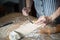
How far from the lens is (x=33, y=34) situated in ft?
2.73

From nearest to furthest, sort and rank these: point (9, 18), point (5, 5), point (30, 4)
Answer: point (9, 18) < point (30, 4) < point (5, 5)

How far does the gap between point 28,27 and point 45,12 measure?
0.88ft

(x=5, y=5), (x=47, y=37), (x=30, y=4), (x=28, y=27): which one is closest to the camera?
(x=47, y=37)

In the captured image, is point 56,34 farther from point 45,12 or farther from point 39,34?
point 45,12

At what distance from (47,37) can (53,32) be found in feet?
0.22

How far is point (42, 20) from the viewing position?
2.91 feet

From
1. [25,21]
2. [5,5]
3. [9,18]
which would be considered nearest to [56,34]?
[25,21]

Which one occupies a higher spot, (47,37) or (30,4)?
(30,4)

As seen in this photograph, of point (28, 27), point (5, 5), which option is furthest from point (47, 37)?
point (5, 5)

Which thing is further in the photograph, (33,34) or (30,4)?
(30,4)

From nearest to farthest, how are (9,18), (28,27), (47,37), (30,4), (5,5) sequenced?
1. (47,37)
2. (28,27)
3. (9,18)
4. (30,4)
5. (5,5)

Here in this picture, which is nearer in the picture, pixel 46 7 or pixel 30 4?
pixel 46 7

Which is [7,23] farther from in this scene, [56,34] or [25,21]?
[56,34]

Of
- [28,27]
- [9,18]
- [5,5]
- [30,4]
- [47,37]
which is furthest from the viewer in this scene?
[5,5]
